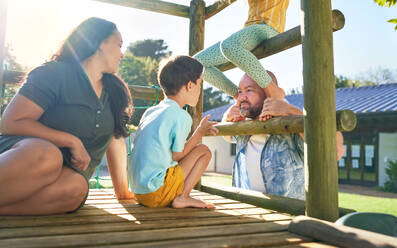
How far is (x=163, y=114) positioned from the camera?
2.13 metres

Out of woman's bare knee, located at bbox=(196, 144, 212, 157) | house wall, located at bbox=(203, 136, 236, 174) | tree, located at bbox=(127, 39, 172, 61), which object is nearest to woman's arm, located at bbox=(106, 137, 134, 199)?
woman's bare knee, located at bbox=(196, 144, 212, 157)

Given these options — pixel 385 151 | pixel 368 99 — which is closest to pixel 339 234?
pixel 385 151

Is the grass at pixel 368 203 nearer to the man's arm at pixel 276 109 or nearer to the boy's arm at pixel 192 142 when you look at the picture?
the man's arm at pixel 276 109

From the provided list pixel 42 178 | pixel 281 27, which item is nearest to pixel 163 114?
pixel 42 178

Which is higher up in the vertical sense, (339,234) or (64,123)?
(64,123)

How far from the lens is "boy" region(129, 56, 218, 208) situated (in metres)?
2.09

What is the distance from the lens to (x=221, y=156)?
2205 centimetres

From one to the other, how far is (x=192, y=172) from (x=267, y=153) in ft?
3.24

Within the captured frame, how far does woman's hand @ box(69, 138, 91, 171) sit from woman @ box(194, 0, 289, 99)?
1.41 metres

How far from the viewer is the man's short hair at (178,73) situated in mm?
2342

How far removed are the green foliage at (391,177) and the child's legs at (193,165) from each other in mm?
12194

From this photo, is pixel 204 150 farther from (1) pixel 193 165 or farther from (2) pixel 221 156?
(2) pixel 221 156

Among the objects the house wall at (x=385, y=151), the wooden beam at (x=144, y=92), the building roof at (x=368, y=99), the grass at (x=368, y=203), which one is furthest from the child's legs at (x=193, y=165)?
the house wall at (x=385, y=151)

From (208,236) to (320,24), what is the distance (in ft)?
3.94
